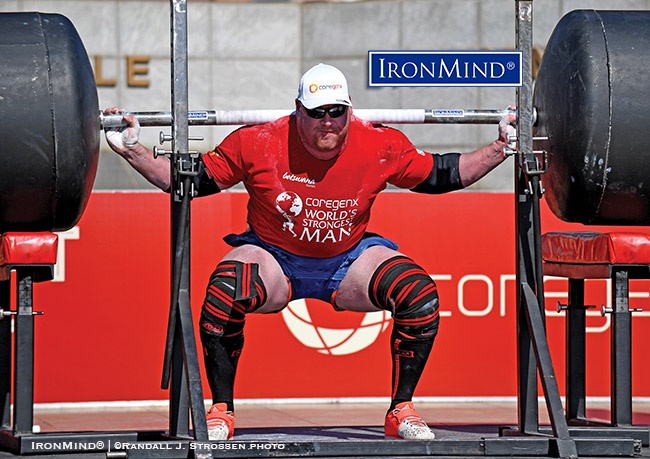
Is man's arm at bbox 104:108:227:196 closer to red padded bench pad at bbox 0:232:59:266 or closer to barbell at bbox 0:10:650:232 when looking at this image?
barbell at bbox 0:10:650:232

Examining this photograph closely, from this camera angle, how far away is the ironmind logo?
204 inches

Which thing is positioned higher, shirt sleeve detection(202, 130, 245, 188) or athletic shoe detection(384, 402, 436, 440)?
shirt sleeve detection(202, 130, 245, 188)

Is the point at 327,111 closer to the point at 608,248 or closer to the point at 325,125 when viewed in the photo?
the point at 325,125

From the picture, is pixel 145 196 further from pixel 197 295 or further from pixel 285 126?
pixel 285 126

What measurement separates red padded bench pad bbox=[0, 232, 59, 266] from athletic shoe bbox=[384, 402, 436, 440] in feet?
4.45

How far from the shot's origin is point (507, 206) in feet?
26.5

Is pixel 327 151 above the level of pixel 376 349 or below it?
above

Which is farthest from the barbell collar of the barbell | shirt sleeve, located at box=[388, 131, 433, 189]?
shirt sleeve, located at box=[388, 131, 433, 189]

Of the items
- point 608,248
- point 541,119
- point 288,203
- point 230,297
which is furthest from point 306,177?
A: point 608,248

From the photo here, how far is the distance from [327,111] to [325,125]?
52 mm

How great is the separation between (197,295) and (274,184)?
8.80ft

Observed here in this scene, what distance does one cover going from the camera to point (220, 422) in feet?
16.5

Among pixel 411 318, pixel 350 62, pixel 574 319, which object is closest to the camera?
pixel 411 318

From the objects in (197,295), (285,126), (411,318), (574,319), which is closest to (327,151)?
(285,126)
